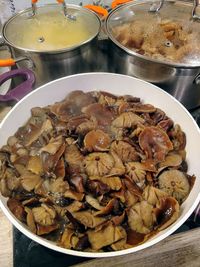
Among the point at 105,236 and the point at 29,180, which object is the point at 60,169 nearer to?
the point at 29,180

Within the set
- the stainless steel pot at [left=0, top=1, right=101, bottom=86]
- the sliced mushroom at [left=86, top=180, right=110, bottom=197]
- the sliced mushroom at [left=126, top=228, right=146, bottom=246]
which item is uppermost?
the stainless steel pot at [left=0, top=1, right=101, bottom=86]

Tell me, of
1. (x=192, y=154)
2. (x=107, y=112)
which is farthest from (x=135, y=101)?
(x=192, y=154)

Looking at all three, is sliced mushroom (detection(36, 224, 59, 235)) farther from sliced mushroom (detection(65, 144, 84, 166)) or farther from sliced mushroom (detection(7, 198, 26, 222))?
sliced mushroom (detection(65, 144, 84, 166))

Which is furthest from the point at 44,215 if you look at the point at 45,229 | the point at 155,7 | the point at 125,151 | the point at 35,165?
the point at 155,7

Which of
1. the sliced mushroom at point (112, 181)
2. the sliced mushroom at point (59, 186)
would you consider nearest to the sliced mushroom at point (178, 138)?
the sliced mushroom at point (112, 181)

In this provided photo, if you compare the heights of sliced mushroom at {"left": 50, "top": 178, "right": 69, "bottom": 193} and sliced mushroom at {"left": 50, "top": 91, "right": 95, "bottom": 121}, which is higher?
sliced mushroom at {"left": 50, "top": 91, "right": 95, "bottom": 121}

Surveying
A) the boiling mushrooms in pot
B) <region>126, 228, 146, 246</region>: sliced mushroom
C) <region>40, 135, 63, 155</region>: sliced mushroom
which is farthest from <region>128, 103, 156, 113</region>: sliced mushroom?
<region>126, 228, 146, 246</region>: sliced mushroom

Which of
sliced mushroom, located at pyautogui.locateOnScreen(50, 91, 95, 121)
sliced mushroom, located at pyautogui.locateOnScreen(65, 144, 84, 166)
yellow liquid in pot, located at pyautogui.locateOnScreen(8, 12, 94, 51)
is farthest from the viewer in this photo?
yellow liquid in pot, located at pyautogui.locateOnScreen(8, 12, 94, 51)
